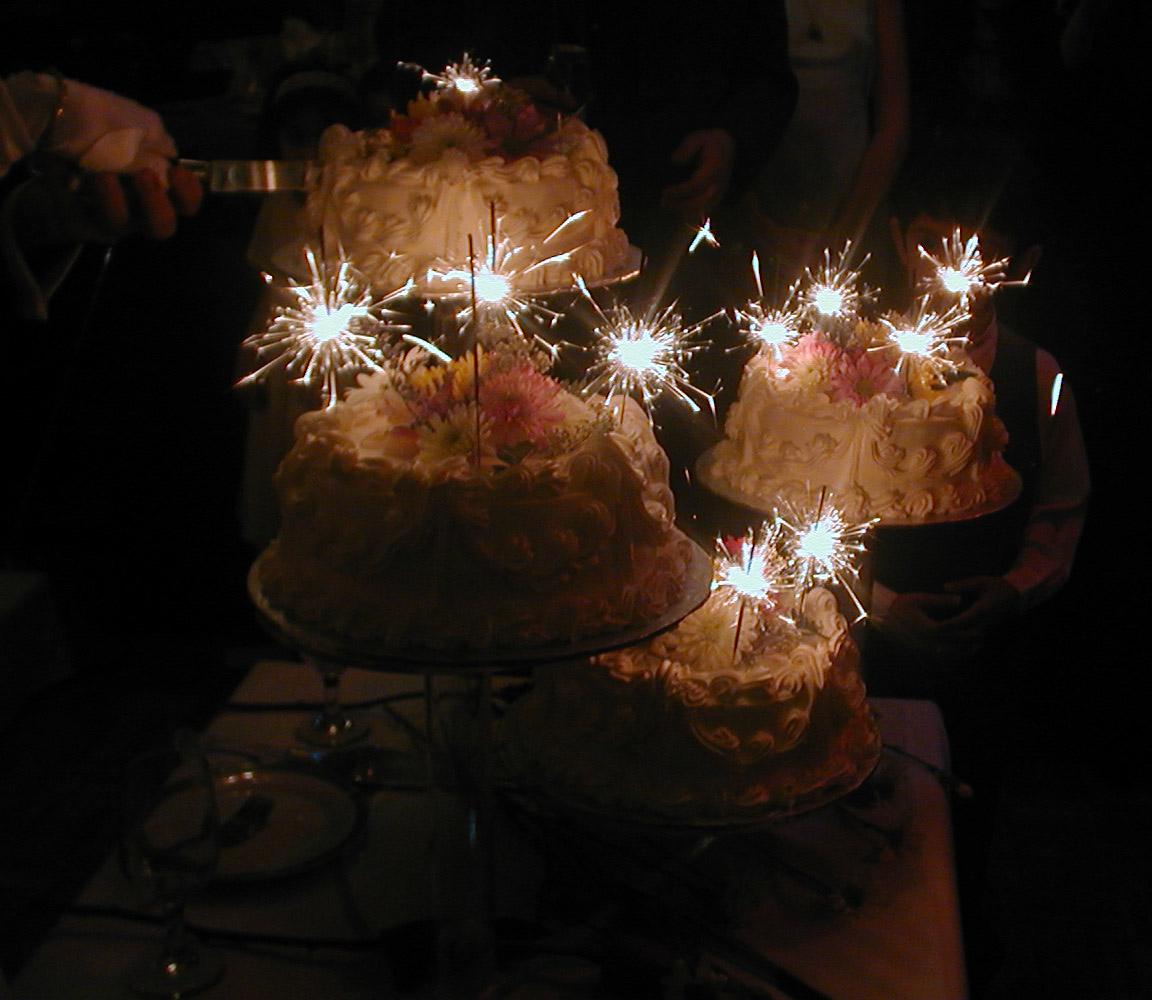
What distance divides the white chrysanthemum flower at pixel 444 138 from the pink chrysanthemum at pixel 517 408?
458mm

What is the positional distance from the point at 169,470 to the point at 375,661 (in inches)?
110

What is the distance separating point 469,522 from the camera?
3.94 feet

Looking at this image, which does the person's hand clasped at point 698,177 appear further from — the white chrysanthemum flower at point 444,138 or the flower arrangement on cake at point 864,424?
the white chrysanthemum flower at point 444,138

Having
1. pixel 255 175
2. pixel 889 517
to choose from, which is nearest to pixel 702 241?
pixel 889 517

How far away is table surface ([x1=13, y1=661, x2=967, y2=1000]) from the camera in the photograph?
129cm

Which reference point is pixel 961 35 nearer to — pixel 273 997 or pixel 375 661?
pixel 375 661

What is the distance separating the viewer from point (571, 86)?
2426 millimetres

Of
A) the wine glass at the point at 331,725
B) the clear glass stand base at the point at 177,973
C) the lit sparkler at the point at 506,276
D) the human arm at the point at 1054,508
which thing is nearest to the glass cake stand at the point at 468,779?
the clear glass stand base at the point at 177,973

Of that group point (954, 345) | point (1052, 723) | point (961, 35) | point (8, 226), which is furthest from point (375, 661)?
point (1052, 723)

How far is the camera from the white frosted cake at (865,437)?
1834 mm

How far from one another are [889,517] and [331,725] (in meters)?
0.90

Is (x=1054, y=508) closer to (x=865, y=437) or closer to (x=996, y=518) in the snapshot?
(x=996, y=518)

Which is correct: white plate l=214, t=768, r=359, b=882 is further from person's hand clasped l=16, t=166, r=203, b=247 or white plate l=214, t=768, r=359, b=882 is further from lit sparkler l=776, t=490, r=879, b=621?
person's hand clasped l=16, t=166, r=203, b=247

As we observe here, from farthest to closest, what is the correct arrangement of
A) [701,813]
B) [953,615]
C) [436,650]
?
[953,615] < [701,813] < [436,650]
